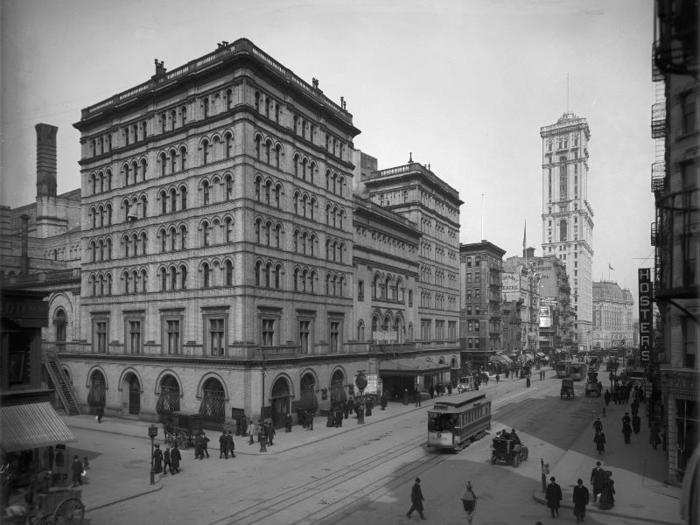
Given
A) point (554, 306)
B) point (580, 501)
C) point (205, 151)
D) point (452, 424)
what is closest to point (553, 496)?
point (580, 501)

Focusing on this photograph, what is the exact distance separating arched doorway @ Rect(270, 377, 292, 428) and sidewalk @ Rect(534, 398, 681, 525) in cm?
1796

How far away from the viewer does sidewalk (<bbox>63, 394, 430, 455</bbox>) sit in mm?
32500

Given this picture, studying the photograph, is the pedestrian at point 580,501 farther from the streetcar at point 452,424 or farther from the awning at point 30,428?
the awning at point 30,428

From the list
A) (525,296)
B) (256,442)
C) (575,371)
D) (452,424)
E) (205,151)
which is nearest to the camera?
(452,424)

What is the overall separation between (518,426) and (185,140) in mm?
31169

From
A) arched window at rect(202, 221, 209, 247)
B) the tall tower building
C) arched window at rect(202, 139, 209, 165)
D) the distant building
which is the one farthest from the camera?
the tall tower building

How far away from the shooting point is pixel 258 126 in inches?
1550

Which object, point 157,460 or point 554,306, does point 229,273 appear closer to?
point 157,460

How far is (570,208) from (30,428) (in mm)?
147169

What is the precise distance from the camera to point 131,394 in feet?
144

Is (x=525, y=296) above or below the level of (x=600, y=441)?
above

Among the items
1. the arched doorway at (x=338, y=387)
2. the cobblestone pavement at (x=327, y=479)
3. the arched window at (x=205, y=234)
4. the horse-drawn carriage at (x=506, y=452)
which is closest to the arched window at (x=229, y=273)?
the arched window at (x=205, y=234)

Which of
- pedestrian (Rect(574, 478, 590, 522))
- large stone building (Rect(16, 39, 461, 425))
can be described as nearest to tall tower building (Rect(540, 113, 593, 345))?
large stone building (Rect(16, 39, 461, 425))

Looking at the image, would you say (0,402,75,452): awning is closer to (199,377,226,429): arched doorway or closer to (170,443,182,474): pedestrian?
(170,443,182,474): pedestrian
